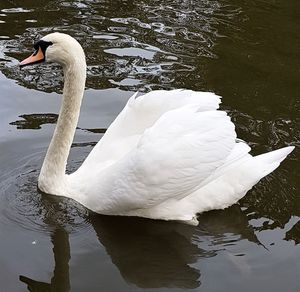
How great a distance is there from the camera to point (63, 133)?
577 cm

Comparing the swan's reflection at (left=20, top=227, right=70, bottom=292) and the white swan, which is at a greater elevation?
the white swan

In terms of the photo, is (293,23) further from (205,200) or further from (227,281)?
(227,281)

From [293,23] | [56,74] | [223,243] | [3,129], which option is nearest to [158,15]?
[293,23]

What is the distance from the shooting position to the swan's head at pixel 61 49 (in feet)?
17.9

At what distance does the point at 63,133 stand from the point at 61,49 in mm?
678

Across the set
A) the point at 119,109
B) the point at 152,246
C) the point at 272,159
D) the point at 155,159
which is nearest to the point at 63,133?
the point at 155,159

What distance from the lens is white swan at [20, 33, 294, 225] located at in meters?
5.16

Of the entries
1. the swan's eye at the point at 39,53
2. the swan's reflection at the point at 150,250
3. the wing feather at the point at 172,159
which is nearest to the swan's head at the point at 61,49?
the swan's eye at the point at 39,53

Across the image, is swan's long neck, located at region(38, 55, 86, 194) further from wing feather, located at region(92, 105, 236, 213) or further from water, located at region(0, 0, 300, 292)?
wing feather, located at region(92, 105, 236, 213)

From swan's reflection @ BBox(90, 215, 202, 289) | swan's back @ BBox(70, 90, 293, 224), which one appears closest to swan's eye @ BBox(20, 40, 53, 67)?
swan's back @ BBox(70, 90, 293, 224)

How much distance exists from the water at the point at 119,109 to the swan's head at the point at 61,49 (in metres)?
1.07

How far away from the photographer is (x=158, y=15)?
34.7 ft

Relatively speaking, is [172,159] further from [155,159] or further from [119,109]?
[119,109]

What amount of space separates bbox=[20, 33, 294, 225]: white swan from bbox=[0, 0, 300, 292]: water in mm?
185
